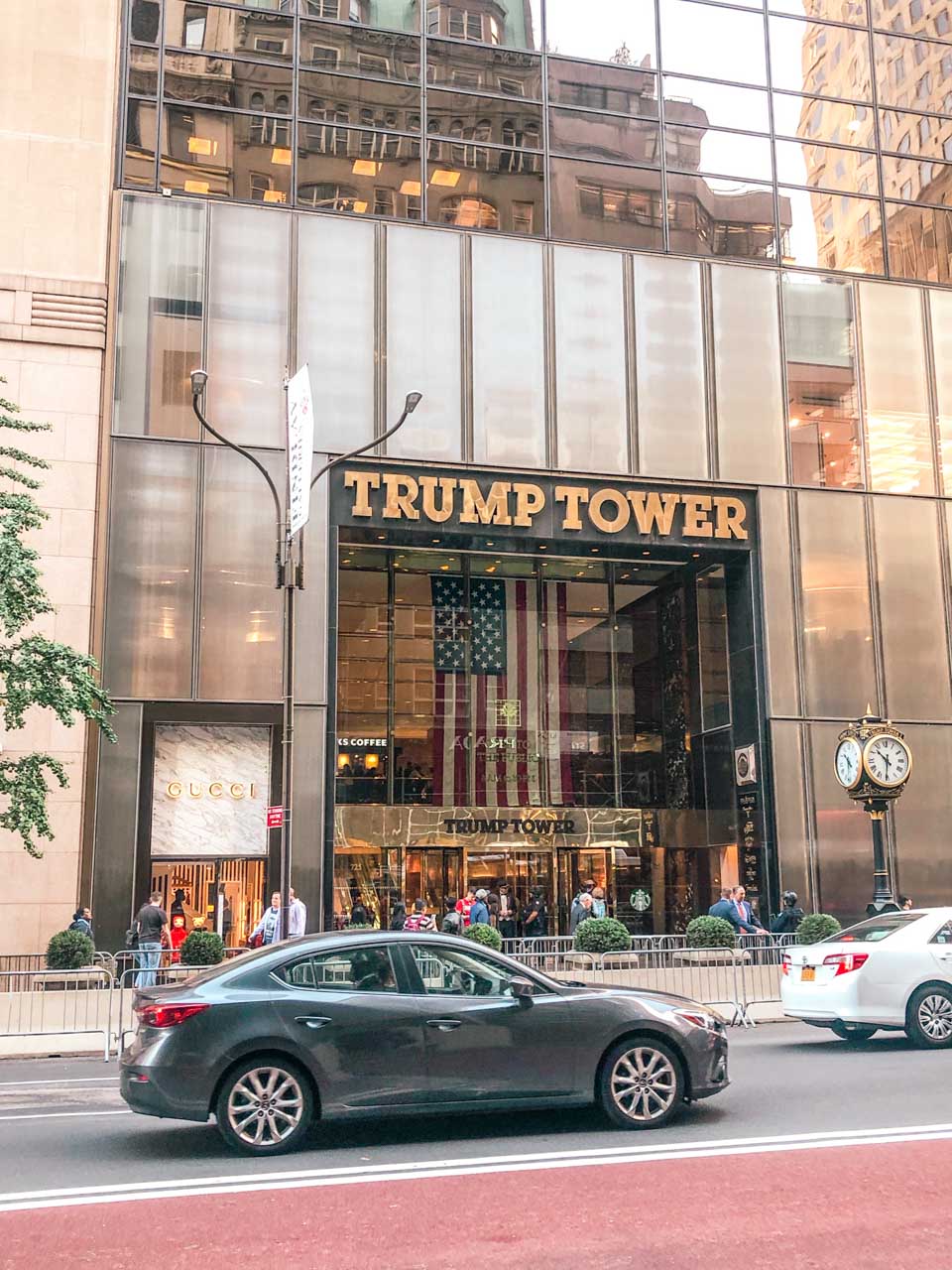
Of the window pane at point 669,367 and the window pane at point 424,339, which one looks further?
the window pane at point 669,367

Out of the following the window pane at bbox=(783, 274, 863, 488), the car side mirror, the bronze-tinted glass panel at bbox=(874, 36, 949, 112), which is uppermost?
the bronze-tinted glass panel at bbox=(874, 36, 949, 112)

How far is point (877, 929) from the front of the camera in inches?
522

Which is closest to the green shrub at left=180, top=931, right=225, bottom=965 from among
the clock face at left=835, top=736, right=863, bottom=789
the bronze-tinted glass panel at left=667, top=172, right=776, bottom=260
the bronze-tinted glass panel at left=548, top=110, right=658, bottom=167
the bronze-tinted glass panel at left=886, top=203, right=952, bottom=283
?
the clock face at left=835, top=736, right=863, bottom=789

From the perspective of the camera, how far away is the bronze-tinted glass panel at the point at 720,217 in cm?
2898

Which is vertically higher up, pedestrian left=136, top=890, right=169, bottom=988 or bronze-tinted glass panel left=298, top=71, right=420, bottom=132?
bronze-tinted glass panel left=298, top=71, right=420, bottom=132

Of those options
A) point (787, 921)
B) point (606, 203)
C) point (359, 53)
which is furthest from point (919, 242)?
point (787, 921)

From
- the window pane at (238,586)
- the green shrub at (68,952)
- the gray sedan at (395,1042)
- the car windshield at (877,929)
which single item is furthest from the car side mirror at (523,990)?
the window pane at (238,586)

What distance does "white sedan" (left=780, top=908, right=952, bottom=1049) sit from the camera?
41.6 feet

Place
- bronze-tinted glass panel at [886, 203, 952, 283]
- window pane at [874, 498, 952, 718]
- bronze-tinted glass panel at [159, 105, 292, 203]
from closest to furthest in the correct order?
1. bronze-tinted glass panel at [159, 105, 292, 203]
2. window pane at [874, 498, 952, 718]
3. bronze-tinted glass panel at [886, 203, 952, 283]

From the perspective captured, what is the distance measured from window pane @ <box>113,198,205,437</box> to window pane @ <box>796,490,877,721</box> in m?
13.6

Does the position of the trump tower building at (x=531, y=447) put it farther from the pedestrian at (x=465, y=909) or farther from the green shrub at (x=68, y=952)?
the green shrub at (x=68, y=952)

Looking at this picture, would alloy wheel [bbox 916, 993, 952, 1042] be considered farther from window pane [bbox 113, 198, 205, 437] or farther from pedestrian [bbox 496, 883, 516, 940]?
window pane [bbox 113, 198, 205, 437]

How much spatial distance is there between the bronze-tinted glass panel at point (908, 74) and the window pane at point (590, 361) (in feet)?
29.5

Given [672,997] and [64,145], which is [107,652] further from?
[672,997]
